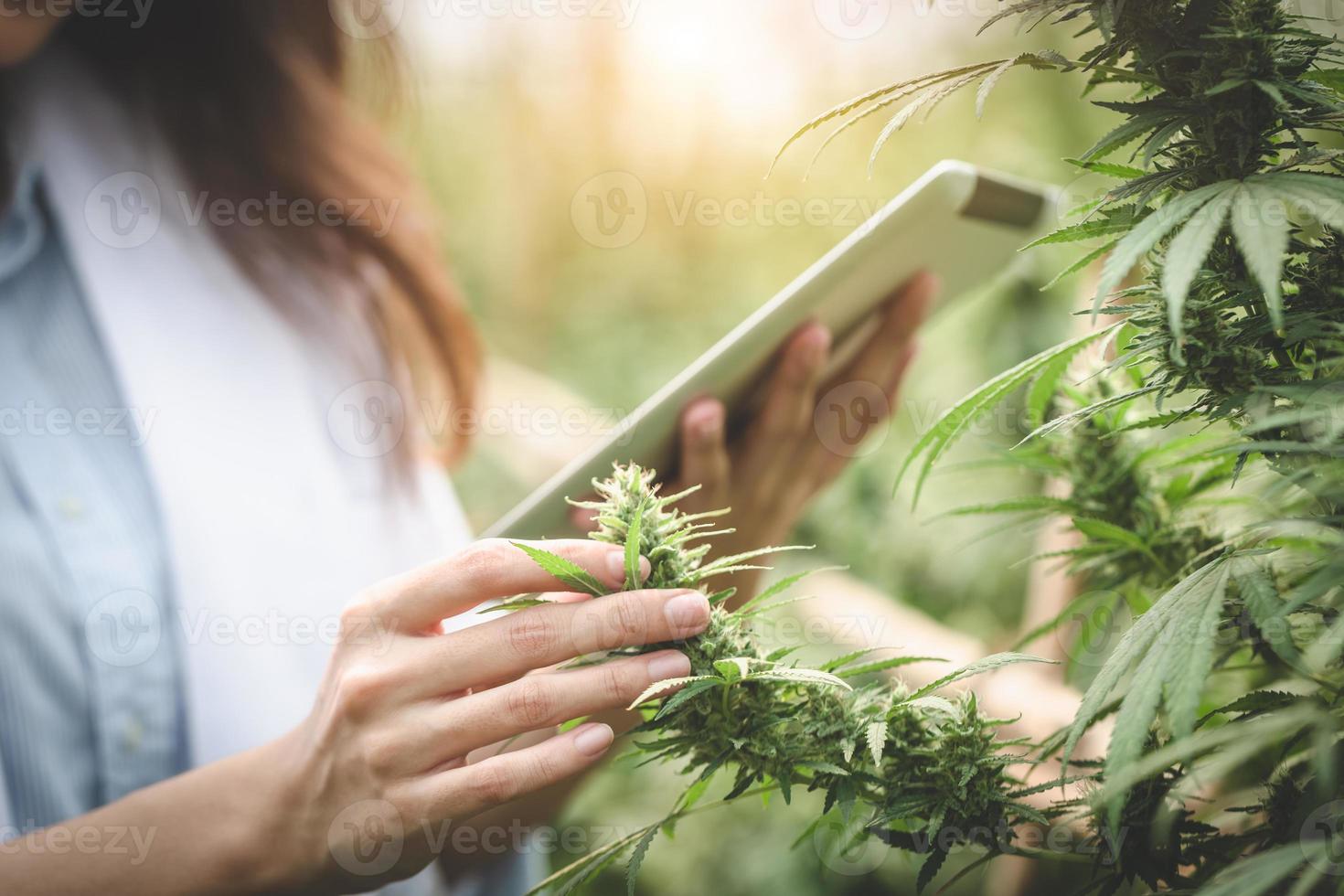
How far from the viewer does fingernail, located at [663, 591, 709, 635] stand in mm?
375

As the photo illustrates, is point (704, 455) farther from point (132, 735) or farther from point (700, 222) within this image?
point (700, 222)

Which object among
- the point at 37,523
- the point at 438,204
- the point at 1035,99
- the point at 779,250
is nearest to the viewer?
the point at 37,523

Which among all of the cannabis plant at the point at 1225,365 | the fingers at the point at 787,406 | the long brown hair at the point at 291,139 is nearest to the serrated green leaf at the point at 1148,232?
the cannabis plant at the point at 1225,365

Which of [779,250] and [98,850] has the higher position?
[779,250]

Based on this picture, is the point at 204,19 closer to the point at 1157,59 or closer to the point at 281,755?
the point at 281,755

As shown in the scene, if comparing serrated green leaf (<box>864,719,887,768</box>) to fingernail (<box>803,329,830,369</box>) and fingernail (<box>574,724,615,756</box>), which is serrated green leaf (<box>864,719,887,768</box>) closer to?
fingernail (<box>574,724,615,756</box>)

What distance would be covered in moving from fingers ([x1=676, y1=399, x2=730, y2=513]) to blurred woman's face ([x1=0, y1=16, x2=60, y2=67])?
0.84 m

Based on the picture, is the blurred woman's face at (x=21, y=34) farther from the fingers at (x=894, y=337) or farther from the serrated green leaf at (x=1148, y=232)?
the serrated green leaf at (x=1148, y=232)

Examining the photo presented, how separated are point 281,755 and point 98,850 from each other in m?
0.18

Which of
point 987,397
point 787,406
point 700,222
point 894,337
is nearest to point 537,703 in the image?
point 987,397

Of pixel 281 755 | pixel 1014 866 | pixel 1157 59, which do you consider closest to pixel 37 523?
pixel 281 755

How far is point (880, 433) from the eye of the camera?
1.99 metres

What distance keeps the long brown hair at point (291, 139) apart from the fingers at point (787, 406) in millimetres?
561

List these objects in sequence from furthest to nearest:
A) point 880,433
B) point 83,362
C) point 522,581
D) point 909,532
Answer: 1. point 880,433
2. point 909,532
3. point 83,362
4. point 522,581
